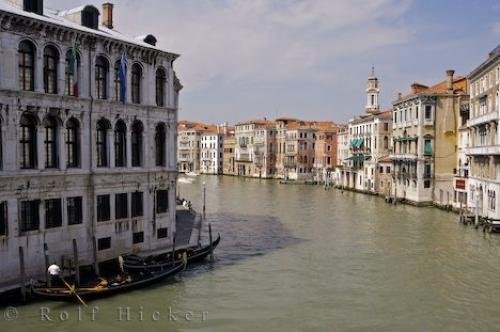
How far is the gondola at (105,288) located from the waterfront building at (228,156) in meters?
71.3

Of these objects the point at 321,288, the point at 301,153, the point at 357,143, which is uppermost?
the point at 357,143

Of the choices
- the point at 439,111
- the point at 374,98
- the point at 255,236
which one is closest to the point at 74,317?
the point at 255,236

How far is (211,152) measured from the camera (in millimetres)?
92000

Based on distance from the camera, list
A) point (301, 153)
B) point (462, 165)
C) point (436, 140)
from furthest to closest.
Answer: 1. point (301, 153)
2. point (436, 140)
3. point (462, 165)

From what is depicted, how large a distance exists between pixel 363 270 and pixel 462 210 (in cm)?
1441

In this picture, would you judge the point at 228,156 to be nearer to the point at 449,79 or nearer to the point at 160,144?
the point at 449,79

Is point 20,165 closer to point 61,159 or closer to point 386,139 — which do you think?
point 61,159

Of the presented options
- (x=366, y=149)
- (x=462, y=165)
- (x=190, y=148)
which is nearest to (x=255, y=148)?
(x=190, y=148)

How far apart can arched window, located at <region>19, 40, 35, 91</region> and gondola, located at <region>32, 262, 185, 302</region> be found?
512 centimetres

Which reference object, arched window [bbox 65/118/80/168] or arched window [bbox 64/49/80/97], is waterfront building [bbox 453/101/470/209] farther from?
arched window [bbox 64/49/80/97]

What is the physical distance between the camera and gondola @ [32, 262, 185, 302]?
13.4m

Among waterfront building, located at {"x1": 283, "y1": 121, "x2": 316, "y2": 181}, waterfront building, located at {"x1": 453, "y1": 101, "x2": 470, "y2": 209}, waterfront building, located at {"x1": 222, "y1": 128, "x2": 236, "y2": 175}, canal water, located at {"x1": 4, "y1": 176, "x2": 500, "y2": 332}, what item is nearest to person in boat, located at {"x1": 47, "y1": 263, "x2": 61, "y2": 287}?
canal water, located at {"x1": 4, "y1": 176, "x2": 500, "y2": 332}

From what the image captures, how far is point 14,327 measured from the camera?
12219 mm

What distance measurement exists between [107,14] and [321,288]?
12401mm
